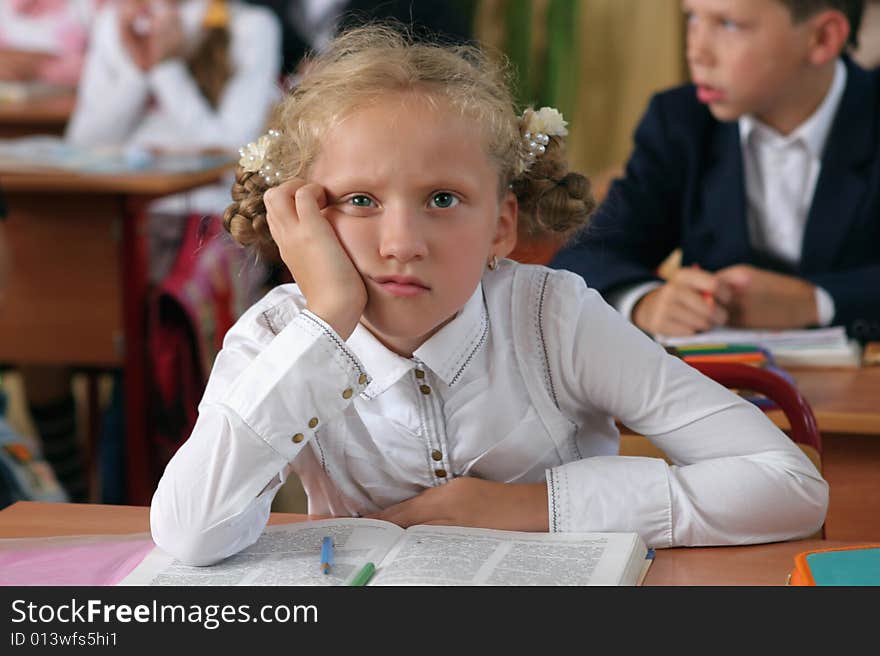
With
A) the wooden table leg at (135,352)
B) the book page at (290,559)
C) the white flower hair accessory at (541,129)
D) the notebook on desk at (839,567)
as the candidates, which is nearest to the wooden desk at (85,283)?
the wooden table leg at (135,352)

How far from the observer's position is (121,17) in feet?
15.4

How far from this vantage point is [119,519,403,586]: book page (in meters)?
0.95

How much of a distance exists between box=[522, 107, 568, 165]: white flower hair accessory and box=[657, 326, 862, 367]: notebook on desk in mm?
602

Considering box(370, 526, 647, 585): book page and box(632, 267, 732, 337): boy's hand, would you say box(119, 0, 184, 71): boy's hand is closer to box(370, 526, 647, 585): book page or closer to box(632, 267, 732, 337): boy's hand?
box(632, 267, 732, 337): boy's hand

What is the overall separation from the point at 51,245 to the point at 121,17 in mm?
2262

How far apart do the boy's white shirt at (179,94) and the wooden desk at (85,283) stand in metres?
1.56

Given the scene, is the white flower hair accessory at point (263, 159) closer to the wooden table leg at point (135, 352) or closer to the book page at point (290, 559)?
the book page at point (290, 559)

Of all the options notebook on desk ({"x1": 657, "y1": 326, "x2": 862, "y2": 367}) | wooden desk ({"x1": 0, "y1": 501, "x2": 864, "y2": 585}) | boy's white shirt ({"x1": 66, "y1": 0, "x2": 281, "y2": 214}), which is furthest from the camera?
boy's white shirt ({"x1": 66, "y1": 0, "x2": 281, "y2": 214})

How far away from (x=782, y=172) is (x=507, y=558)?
1448mm

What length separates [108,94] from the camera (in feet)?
14.8

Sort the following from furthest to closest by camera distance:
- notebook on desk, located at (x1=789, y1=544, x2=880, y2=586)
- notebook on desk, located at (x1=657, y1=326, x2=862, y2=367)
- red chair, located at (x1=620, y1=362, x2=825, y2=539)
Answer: notebook on desk, located at (x1=657, y1=326, x2=862, y2=367)
red chair, located at (x1=620, y1=362, x2=825, y2=539)
notebook on desk, located at (x1=789, y1=544, x2=880, y2=586)

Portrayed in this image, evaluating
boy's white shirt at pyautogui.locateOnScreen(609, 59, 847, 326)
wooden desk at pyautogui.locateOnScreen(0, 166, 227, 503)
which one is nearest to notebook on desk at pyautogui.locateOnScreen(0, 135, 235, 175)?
wooden desk at pyautogui.locateOnScreen(0, 166, 227, 503)
